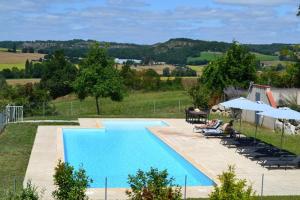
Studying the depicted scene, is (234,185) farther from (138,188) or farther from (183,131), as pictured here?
(183,131)

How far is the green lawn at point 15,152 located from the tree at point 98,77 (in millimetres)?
7270

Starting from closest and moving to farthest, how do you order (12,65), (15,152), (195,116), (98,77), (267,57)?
(15,152) < (195,116) < (98,77) < (12,65) < (267,57)

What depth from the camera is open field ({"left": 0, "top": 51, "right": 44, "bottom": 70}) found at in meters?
98.5

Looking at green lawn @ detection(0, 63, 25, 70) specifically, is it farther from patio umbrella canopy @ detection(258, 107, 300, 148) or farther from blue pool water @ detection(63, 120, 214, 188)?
patio umbrella canopy @ detection(258, 107, 300, 148)

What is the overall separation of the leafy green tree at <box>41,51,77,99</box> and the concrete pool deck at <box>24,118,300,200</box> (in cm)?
4213

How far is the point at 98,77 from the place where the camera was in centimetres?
3494

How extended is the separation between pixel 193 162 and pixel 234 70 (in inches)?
827

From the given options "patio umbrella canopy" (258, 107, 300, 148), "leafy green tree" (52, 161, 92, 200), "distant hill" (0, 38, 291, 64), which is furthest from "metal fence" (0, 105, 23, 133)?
"distant hill" (0, 38, 291, 64)

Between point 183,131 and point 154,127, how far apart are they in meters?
2.50

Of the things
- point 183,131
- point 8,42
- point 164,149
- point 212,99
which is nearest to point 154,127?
point 183,131

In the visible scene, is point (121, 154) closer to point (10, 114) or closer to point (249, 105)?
point (249, 105)

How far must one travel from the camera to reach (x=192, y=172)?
18.8 metres

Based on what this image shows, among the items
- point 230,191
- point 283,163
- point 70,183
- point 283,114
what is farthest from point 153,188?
point 283,114

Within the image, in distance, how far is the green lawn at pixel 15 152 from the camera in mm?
15937
